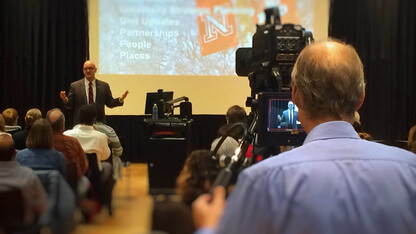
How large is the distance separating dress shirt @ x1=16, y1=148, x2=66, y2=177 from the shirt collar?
3.01 feet

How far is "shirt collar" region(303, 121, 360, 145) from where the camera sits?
788 mm

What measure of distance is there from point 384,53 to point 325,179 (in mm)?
5951

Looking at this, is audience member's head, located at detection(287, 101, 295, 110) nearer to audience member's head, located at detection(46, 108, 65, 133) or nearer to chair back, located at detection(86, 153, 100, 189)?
chair back, located at detection(86, 153, 100, 189)

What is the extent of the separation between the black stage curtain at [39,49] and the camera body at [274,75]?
4.45m

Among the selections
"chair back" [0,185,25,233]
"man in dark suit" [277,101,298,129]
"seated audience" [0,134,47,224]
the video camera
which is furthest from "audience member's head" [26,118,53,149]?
"man in dark suit" [277,101,298,129]

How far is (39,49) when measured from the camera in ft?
19.2

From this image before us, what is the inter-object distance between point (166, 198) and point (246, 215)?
238 millimetres

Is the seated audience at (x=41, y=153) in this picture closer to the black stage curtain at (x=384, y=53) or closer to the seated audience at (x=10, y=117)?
the seated audience at (x=10, y=117)

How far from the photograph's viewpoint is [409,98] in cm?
634

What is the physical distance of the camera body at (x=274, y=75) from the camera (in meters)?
1.50

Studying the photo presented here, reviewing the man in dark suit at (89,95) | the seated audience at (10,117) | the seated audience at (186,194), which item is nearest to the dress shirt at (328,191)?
the seated audience at (186,194)

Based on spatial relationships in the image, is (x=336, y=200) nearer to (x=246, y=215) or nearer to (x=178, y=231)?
(x=246, y=215)

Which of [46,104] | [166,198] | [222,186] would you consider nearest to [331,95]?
[222,186]

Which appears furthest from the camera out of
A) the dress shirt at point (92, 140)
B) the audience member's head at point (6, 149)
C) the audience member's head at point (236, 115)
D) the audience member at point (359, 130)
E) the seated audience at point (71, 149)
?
the audience member's head at point (236, 115)
